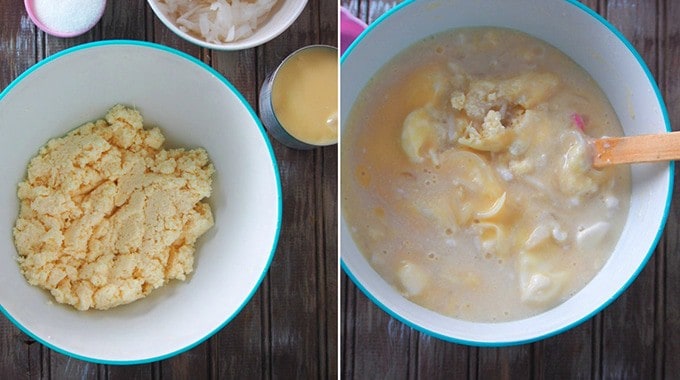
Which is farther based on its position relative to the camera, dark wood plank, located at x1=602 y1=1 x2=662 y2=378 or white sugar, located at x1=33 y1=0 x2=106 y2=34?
white sugar, located at x1=33 y1=0 x2=106 y2=34

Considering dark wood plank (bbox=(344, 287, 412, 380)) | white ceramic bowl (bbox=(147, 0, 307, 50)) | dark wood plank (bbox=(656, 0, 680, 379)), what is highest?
white ceramic bowl (bbox=(147, 0, 307, 50))

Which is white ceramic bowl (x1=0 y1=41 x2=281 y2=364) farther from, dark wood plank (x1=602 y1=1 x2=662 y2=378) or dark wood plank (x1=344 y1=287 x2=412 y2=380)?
dark wood plank (x1=602 y1=1 x2=662 y2=378)

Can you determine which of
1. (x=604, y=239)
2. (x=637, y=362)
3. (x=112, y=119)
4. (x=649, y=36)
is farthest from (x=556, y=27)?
(x=112, y=119)

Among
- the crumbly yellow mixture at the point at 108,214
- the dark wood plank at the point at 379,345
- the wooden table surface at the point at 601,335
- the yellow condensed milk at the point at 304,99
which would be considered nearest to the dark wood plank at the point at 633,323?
the wooden table surface at the point at 601,335

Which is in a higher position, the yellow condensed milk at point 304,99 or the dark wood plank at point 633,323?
the yellow condensed milk at point 304,99

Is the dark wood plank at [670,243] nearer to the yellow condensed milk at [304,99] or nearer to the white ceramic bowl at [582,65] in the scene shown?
the white ceramic bowl at [582,65]

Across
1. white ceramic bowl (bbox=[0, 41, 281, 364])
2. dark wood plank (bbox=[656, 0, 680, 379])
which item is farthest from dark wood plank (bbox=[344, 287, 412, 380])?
dark wood plank (bbox=[656, 0, 680, 379])

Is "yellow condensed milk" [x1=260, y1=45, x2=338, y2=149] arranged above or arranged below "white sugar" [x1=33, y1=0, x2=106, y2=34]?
below
